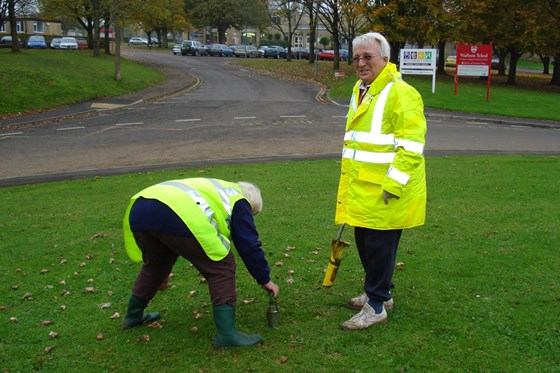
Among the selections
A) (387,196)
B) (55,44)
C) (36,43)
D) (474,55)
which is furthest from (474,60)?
(36,43)

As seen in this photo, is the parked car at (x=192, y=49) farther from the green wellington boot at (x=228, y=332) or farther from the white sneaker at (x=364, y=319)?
the green wellington boot at (x=228, y=332)

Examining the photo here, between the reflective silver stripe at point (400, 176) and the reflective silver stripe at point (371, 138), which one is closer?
the reflective silver stripe at point (400, 176)

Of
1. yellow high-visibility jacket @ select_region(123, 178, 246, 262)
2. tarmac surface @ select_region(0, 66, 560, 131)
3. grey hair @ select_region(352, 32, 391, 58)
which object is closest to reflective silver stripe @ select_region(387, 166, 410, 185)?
grey hair @ select_region(352, 32, 391, 58)

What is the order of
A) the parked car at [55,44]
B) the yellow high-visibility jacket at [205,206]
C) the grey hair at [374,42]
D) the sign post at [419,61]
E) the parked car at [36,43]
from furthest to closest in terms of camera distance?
the parked car at [55,44], the parked car at [36,43], the sign post at [419,61], the grey hair at [374,42], the yellow high-visibility jacket at [205,206]

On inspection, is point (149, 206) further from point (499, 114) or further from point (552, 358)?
point (499, 114)

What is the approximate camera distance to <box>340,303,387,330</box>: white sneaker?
4.66 m

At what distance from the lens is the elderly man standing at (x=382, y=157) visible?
168 inches

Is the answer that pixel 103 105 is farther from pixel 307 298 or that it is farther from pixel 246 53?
pixel 246 53

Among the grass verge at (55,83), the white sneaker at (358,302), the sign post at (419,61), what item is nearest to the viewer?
the white sneaker at (358,302)

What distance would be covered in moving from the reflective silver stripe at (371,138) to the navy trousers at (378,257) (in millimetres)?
660

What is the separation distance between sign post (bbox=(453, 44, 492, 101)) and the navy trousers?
88.1 ft

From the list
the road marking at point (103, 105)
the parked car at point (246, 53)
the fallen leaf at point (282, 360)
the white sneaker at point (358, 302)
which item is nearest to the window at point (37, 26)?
the parked car at point (246, 53)

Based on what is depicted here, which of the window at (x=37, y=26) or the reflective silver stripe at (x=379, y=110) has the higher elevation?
the window at (x=37, y=26)

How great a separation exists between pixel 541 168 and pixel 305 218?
6406 millimetres
